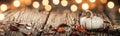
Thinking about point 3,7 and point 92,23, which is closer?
point 92,23

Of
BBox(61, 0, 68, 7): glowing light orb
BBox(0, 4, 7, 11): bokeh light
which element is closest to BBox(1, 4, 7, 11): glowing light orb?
BBox(0, 4, 7, 11): bokeh light

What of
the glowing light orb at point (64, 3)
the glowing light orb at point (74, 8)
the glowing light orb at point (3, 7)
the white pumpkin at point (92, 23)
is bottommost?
the white pumpkin at point (92, 23)

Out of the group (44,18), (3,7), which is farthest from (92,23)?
(3,7)

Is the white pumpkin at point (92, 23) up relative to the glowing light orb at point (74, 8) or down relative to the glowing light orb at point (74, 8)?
down

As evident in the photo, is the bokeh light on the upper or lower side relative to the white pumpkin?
upper

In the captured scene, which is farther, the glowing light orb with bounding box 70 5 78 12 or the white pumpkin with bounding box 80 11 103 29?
the glowing light orb with bounding box 70 5 78 12

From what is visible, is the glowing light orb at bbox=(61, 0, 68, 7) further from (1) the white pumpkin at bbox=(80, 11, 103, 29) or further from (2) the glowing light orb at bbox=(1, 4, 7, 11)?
(2) the glowing light orb at bbox=(1, 4, 7, 11)

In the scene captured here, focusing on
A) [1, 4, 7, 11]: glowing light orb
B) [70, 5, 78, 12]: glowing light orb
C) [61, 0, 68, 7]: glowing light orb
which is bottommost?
[70, 5, 78, 12]: glowing light orb

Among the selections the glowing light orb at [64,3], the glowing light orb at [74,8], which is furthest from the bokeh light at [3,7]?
the glowing light orb at [74,8]

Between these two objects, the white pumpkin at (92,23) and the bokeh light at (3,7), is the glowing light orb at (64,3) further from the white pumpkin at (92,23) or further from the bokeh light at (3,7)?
the bokeh light at (3,7)

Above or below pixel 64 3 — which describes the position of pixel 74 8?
below

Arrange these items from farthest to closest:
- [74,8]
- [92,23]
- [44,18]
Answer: [74,8] → [44,18] → [92,23]

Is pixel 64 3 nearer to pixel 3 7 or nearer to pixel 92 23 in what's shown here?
pixel 92 23

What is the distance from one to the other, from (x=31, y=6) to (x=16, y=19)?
0.55 m
